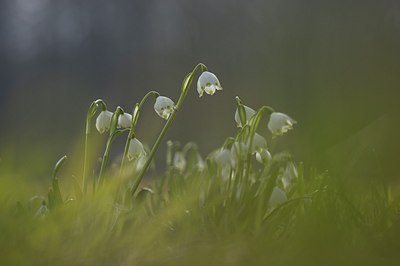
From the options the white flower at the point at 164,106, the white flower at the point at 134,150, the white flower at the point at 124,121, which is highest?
the white flower at the point at 164,106

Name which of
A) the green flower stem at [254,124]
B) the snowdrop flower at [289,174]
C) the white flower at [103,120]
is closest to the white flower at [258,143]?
the green flower stem at [254,124]

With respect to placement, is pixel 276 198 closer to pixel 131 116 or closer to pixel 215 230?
pixel 215 230

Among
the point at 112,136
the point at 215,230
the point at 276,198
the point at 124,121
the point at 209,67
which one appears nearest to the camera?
the point at 215,230

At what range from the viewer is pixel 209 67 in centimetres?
866

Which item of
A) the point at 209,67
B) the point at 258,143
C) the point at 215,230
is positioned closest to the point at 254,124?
the point at 258,143

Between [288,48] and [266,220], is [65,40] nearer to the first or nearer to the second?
[288,48]

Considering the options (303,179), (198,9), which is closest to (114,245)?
(303,179)

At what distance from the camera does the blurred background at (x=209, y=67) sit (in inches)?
49.5

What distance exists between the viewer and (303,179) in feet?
3.88

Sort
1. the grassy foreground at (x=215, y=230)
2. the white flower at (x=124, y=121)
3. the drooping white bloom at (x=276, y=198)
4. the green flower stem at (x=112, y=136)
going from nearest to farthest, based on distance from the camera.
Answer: the grassy foreground at (x=215, y=230) < the drooping white bloom at (x=276, y=198) < the green flower stem at (x=112, y=136) < the white flower at (x=124, y=121)

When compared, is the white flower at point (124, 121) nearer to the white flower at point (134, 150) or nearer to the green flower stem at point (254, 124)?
the white flower at point (134, 150)

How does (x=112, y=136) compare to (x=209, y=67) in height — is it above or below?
above

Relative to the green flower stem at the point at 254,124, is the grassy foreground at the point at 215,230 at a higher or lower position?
lower

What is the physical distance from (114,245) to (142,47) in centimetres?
962
